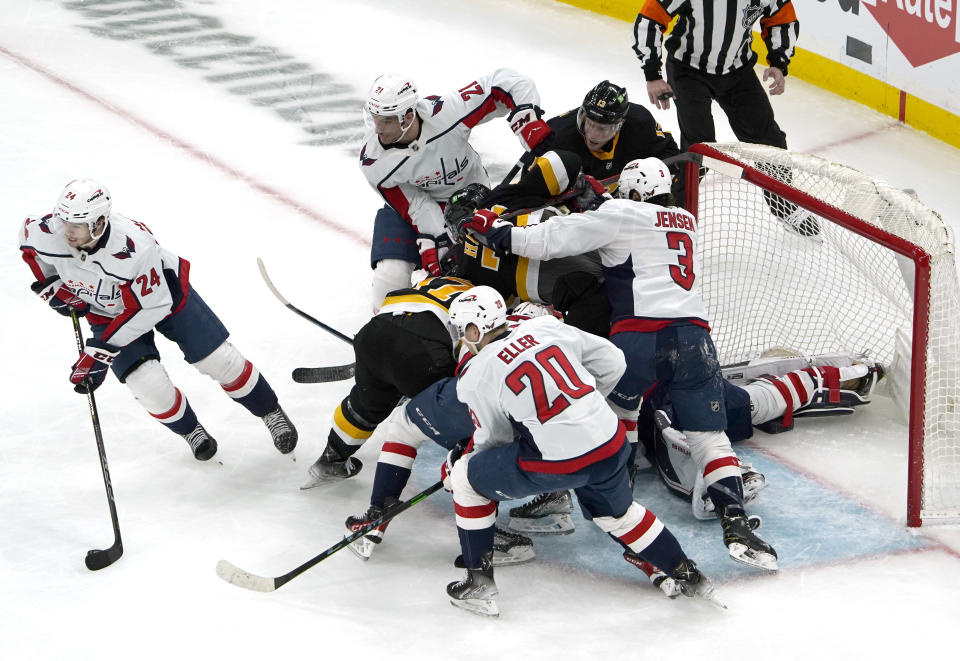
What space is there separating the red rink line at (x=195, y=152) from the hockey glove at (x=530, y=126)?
1217 mm

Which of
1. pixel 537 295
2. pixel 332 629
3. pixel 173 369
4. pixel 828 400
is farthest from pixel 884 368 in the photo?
pixel 173 369

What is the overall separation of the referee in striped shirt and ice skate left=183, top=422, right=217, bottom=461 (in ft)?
7.09

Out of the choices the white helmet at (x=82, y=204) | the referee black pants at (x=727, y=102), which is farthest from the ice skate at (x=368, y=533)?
the referee black pants at (x=727, y=102)

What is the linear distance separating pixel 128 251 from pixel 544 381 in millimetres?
1312

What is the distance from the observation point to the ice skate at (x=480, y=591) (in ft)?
10.2

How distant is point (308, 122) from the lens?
6.20 meters

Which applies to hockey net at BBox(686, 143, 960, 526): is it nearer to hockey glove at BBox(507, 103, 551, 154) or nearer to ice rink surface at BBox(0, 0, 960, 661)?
ice rink surface at BBox(0, 0, 960, 661)

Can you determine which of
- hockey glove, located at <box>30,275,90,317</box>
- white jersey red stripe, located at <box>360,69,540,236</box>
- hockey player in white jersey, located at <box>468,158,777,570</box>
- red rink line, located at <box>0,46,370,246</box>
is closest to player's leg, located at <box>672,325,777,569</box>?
hockey player in white jersey, located at <box>468,158,777,570</box>

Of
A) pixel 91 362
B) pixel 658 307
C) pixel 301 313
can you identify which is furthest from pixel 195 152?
pixel 658 307

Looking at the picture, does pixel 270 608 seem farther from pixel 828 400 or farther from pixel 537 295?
pixel 828 400

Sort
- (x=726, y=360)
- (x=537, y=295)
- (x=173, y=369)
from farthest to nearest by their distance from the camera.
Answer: (x=173, y=369) < (x=726, y=360) < (x=537, y=295)

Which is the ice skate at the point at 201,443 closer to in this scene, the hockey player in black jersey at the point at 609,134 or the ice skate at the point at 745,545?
the hockey player in black jersey at the point at 609,134

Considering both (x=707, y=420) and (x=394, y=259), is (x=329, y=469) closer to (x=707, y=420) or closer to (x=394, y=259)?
(x=394, y=259)

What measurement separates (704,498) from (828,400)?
640 millimetres
